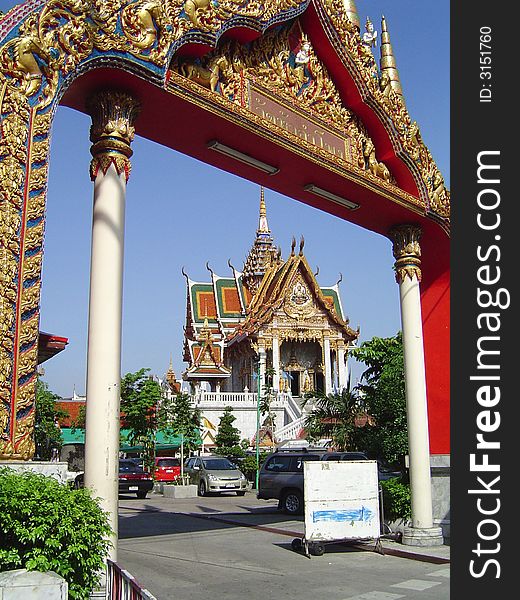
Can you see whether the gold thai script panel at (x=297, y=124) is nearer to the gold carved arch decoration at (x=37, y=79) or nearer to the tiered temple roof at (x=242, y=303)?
the gold carved arch decoration at (x=37, y=79)

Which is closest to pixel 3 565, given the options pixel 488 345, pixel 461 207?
pixel 488 345

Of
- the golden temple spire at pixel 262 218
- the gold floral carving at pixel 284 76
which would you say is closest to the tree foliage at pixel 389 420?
the gold floral carving at pixel 284 76

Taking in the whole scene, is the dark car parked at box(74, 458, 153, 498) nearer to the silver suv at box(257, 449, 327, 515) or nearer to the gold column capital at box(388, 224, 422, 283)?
the silver suv at box(257, 449, 327, 515)

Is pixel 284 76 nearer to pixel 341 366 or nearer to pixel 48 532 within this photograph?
pixel 48 532

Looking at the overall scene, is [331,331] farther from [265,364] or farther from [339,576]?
[339,576]

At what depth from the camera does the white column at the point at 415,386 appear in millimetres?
10344

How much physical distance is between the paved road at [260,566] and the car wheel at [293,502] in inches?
108

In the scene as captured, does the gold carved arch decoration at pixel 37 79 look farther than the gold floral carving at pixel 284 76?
No

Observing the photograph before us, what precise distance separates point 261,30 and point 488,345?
4568mm

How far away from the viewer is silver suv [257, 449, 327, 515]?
54.9 ft

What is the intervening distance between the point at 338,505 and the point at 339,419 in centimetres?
1899

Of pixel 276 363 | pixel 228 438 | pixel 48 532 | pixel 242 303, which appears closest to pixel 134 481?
pixel 228 438

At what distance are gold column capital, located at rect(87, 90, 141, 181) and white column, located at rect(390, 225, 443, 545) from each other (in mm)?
5760

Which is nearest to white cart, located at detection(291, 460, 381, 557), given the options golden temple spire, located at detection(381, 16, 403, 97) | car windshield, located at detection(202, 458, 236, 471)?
golden temple spire, located at detection(381, 16, 403, 97)
